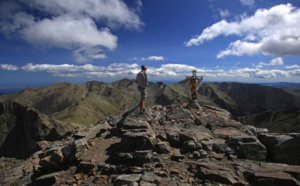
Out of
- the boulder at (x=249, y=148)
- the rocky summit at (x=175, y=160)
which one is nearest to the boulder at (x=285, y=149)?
the rocky summit at (x=175, y=160)

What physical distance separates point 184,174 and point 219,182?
205 cm

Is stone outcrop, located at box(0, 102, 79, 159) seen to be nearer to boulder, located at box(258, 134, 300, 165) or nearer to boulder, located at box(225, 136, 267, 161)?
boulder, located at box(225, 136, 267, 161)

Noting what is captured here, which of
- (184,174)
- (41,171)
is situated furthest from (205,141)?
(41,171)

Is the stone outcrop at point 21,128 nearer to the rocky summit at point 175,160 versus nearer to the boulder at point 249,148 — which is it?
the rocky summit at point 175,160

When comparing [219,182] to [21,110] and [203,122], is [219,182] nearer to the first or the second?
[203,122]

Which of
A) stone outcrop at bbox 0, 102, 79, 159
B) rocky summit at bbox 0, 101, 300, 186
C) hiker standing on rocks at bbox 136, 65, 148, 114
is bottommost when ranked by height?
stone outcrop at bbox 0, 102, 79, 159

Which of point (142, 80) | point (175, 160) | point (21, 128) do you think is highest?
point (142, 80)

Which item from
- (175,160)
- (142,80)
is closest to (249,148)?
(175,160)

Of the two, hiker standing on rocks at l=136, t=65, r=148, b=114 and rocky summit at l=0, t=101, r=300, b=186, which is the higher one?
hiker standing on rocks at l=136, t=65, r=148, b=114

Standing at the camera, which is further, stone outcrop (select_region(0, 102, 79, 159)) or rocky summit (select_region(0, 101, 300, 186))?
stone outcrop (select_region(0, 102, 79, 159))

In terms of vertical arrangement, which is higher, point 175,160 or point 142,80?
point 142,80

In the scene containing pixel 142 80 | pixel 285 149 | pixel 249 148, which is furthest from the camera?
pixel 142 80

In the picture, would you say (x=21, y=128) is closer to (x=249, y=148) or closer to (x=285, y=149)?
(x=249, y=148)

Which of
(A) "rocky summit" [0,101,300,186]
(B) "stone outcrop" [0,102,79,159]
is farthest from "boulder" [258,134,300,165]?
(B) "stone outcrop" [0,102,79,159]
